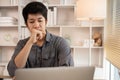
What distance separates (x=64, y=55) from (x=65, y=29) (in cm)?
201

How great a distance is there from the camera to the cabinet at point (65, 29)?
3254 mm

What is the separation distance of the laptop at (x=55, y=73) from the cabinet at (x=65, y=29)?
2.25 meters

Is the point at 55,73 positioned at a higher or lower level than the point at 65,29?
lower

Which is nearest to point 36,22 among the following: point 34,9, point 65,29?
point 34,9

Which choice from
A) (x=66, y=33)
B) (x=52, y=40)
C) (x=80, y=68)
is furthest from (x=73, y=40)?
(x=80, y=68)

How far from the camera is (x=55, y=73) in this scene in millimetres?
902

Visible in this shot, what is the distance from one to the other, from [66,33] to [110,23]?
892mm

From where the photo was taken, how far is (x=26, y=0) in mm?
3305

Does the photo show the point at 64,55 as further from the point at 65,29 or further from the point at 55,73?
the point at 65,29

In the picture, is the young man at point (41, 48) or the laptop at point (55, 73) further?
the young man at point (41, 48)

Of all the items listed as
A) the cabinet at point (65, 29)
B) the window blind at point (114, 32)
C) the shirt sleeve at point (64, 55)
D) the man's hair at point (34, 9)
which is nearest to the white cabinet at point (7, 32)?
the cabinet at point (65, 29)

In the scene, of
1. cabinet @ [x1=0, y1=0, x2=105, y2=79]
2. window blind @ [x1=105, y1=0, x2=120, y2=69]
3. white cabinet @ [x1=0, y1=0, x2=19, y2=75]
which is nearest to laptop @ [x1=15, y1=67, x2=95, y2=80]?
window blind @ [x1=105, y1=0, x2=120, y2=69]

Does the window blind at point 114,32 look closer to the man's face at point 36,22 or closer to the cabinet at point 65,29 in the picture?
the cabinet at point 65,29

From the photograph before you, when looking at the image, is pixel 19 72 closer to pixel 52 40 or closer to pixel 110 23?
pixel 52 40
